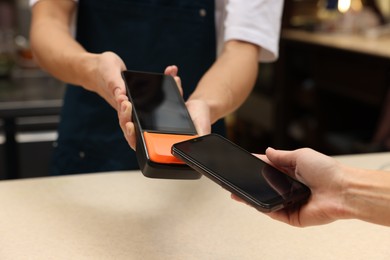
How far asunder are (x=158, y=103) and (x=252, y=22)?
0.34 meters

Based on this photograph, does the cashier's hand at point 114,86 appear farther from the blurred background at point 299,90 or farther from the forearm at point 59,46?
the blurred background at point 299,90

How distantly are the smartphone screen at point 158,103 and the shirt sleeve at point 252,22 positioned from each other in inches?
9.7

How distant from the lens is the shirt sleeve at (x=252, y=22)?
3.17 ft

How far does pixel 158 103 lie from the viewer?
72 cm

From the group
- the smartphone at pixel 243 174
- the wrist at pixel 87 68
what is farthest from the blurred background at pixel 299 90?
the smartphone at pixel 243 174

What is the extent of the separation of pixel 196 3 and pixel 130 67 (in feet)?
0.60

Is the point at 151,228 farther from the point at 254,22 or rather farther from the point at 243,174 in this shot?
the point at 254,22

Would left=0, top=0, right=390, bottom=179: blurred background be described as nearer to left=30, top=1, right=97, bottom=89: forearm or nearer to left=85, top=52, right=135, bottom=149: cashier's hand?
left=30, top=1, right=97, bottom=89: forearm

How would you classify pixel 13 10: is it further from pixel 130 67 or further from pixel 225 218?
pixel 225 218

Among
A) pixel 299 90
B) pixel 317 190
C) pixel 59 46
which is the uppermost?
pixel 59 46

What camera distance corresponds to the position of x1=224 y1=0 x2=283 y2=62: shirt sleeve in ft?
3.17

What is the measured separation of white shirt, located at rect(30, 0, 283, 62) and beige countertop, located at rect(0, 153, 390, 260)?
0.99 ft

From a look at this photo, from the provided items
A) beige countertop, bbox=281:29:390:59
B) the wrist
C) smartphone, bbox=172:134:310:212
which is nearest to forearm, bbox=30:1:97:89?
the wrist

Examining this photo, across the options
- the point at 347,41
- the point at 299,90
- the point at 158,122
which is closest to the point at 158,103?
the point at 158,122
